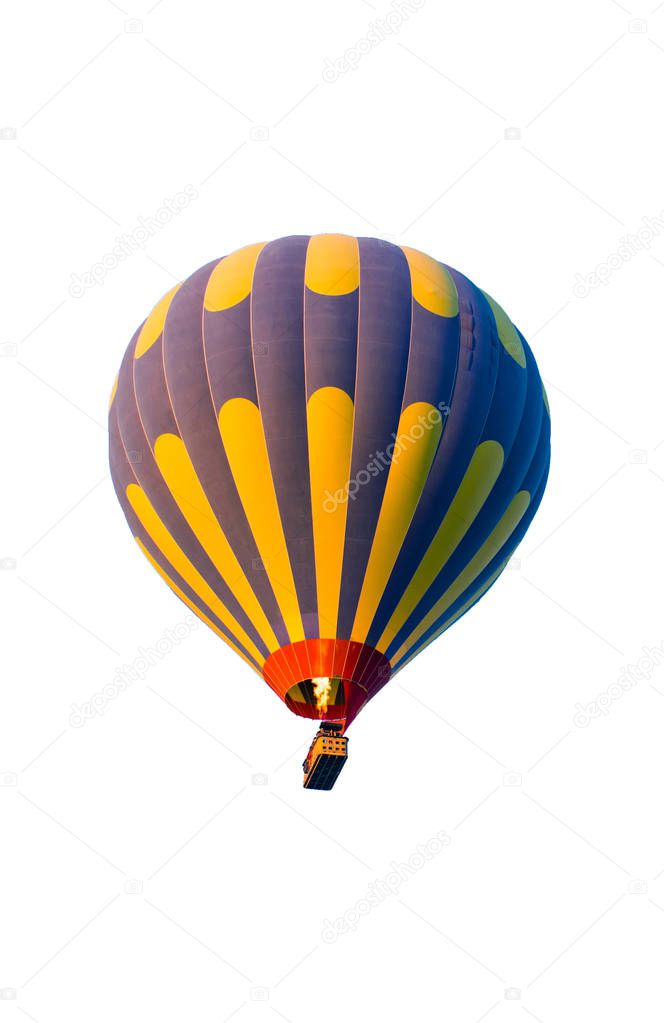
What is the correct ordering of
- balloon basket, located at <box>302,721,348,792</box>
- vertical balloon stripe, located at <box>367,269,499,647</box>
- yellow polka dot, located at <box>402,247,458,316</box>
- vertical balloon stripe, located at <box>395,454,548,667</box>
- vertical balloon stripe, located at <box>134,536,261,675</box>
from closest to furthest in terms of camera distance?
balloon basket, located at <box>302,721,348,792</box> < vertical balloon stripe, located at <box>367,269,499,647</box> < yellow polka dot, located at <box>402,247,458,316</box> < vertical balloon stripe, located at <box>134,536,261,675</box> < vertical balloon stripe, located at <box>395,454,548,667</box>

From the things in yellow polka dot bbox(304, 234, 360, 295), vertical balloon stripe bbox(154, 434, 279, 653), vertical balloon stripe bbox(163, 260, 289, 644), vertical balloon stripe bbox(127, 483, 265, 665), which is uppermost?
yellow polka dot bbox(304, 234, 360, 295)

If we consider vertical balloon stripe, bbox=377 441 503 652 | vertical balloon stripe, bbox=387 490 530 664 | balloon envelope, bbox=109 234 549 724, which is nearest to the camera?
balloon envelope, bbox=109 234 549 724

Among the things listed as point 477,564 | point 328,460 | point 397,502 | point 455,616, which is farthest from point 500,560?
point 328,460

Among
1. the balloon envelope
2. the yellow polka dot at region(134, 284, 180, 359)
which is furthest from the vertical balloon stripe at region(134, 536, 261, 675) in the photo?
the yellow polka dot at region(134, 284, 180, 359)

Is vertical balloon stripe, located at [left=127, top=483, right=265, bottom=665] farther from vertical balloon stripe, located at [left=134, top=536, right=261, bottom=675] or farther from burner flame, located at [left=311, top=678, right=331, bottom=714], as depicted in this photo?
burner flame, located at [left=311, top=678, right=331, bottom=714]

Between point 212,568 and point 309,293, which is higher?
point 309,293

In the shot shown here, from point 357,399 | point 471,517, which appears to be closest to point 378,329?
point 357,399

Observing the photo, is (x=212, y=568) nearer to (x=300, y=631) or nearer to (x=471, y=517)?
(x=300, y=631)

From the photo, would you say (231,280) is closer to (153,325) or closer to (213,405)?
(153,325)
